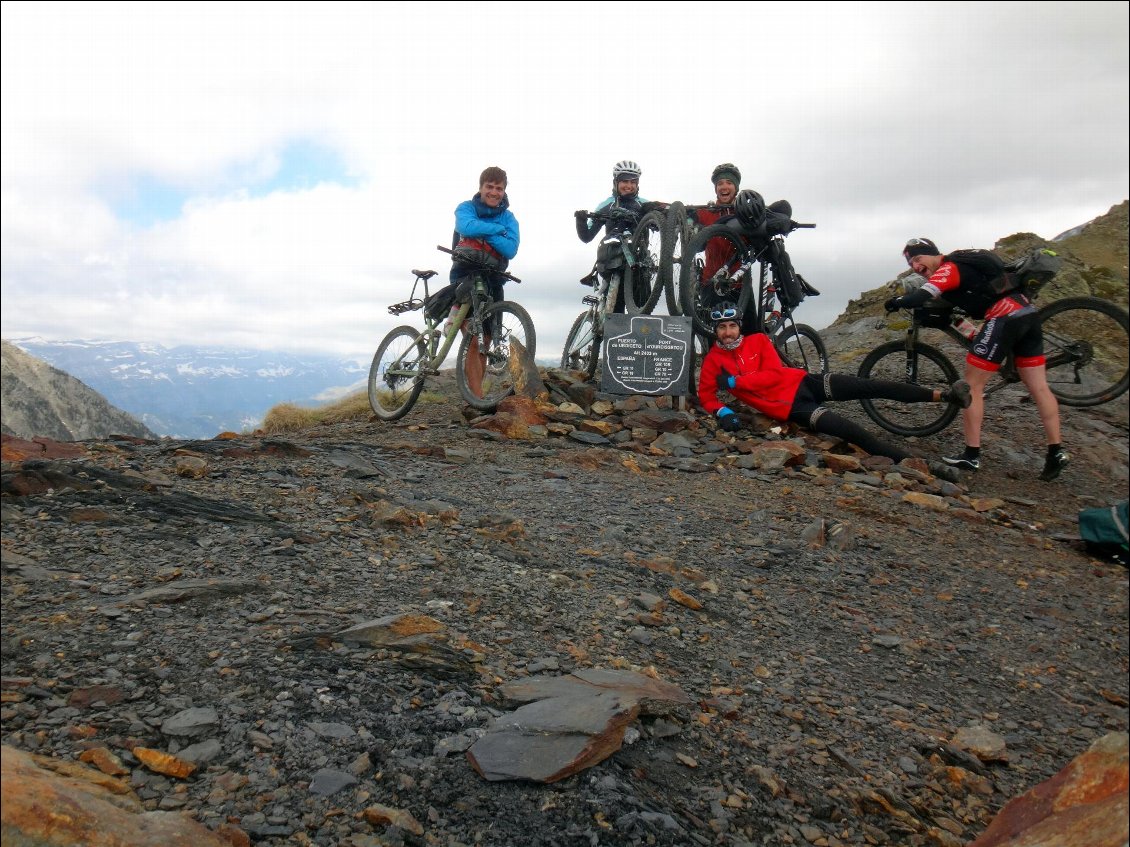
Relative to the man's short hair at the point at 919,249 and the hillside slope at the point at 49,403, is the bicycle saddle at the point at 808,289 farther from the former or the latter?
the hillside slope at the point at 49,403

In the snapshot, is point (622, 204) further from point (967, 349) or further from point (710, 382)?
point (967, 349)

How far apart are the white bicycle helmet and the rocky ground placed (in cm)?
467

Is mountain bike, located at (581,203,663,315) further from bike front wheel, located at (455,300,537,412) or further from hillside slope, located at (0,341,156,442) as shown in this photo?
hillside slope, located at (0,341,156,442)

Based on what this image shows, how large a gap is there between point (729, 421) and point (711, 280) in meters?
1.96

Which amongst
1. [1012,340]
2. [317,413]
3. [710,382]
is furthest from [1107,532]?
[317,413]

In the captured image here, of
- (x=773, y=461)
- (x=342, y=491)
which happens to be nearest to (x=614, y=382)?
(x=773, y=461)

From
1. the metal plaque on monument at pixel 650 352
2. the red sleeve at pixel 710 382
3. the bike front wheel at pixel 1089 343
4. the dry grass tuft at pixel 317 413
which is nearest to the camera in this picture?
the bike front wheel at pixel 1089 343

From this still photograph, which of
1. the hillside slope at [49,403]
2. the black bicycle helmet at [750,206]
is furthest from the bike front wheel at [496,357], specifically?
the hillside slope at [49,403]

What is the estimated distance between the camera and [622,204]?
8820mm

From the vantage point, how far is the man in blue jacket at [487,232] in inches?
298

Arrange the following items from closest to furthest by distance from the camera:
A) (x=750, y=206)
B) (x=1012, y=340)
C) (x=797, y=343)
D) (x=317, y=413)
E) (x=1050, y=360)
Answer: (x=1012, y=340), (x=1050, y=360), (x=750, y=206), (x=797, y=343), (x=317, y=413)

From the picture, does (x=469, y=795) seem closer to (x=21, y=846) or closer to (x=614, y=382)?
(x=21, y=846)

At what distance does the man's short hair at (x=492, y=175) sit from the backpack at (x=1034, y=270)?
512 cm

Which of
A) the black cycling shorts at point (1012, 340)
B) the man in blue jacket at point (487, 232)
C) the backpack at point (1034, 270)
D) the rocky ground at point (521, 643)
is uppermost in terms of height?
the man in blue jacket at point (487, 232)
